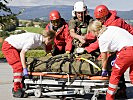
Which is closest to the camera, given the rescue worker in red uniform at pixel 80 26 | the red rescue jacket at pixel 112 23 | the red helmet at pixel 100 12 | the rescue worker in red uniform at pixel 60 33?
the red helmet at pixel 100 12

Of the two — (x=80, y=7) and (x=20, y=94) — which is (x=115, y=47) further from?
(x=20, y=94)

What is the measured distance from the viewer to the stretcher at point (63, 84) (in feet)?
24.7

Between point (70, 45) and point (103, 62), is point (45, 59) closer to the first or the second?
point (70, 45)

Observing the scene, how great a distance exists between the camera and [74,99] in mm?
8094

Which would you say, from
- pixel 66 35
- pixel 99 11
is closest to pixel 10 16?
pixel 66 35

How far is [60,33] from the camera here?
29.5ft

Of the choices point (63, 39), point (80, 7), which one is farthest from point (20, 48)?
point (80, 7)

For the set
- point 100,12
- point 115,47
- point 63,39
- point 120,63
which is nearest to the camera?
point 120,63

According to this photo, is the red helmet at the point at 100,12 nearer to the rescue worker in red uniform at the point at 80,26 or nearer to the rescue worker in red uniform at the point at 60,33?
the rescue worker in red uniform at the point at 80,26

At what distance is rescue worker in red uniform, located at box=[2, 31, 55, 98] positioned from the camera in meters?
7.99

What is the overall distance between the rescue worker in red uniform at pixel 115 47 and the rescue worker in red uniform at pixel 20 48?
50.1 inches

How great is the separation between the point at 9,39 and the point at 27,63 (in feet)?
2.08

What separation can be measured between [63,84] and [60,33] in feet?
5.00

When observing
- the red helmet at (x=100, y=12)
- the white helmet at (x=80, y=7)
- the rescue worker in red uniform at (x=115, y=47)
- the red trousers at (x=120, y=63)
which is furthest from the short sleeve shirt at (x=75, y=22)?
the red trousers at (x=120, y=63)
